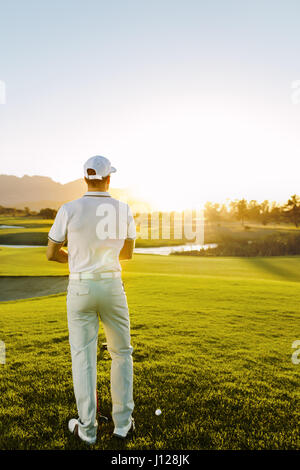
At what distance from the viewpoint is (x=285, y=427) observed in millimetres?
3623

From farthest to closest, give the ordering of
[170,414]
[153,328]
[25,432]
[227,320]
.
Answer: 1. [227,320]
2. [153,328]
3. [170,414]
4. [25,432]

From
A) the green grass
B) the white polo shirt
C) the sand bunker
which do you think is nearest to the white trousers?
the white polo shirt

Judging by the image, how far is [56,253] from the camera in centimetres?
341

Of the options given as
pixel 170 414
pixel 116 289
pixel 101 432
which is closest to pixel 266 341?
pixel 170 414

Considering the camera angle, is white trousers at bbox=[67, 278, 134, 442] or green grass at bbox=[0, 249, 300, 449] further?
green grass at bbox=[0, 249, 300, 449]

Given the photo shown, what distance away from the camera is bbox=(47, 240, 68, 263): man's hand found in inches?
130

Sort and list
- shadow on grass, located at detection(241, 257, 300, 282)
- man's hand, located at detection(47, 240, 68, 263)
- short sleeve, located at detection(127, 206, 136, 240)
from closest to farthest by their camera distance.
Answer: man's hand, located at detection(47, 240, 68, 263) → short sleeve, located at detection(127, 206, 136, 240) → shadow on grass, located at detection(241, 257, 300, 282)

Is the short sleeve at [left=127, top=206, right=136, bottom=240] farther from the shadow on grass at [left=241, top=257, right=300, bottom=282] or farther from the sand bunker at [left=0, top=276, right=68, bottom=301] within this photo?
the shadow on grass at [left=241, top=257, right=300, bottom=282]

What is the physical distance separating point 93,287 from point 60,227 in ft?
2.37

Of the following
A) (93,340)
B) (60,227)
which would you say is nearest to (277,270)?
(93,340)

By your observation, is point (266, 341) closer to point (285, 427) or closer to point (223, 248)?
point (285, 427)

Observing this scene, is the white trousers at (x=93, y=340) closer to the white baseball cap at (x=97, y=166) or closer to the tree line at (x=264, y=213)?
the white baseball cap at (x=97, y=166)

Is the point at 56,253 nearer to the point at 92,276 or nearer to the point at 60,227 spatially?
the point at 60,227
